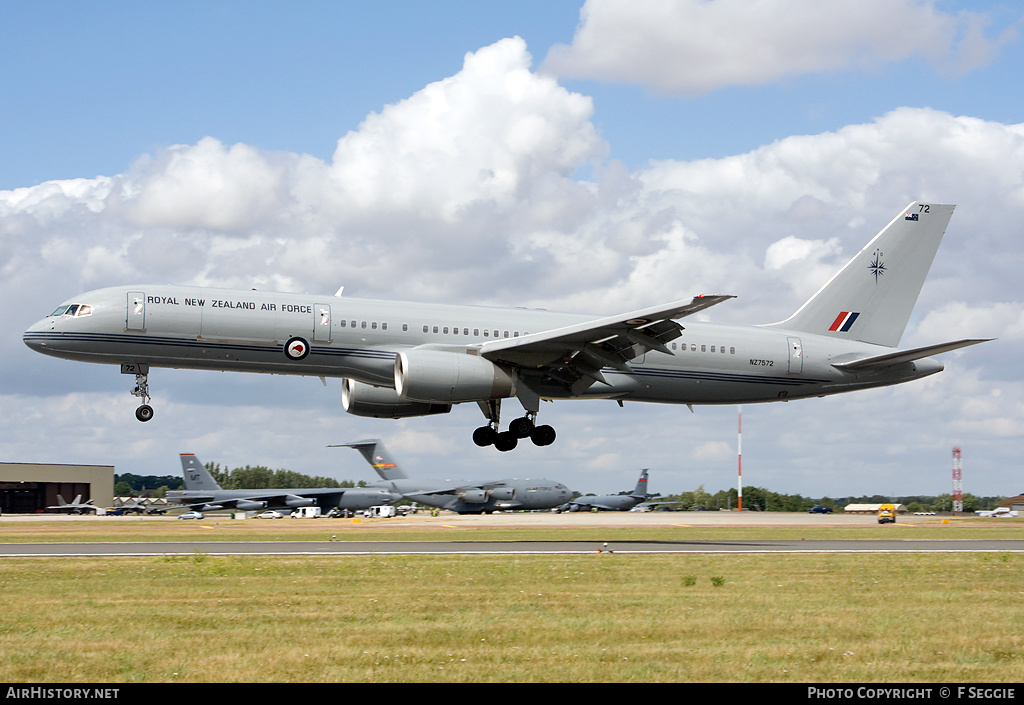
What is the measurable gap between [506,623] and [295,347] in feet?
59.6

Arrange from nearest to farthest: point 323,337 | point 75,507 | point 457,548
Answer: point 323,337
point 457,548
point 75,507

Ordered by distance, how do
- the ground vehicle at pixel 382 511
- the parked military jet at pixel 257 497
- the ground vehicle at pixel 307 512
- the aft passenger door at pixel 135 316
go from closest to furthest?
the aft passenger door at pixel 135 316, the ground vehicle at pixel 382 511, the ground vehicle at pixel 307 512, the parked military jet at pixel 257 497

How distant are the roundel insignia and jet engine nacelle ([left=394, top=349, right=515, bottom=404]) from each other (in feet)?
9.52

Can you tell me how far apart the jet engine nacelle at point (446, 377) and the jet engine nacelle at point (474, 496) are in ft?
226

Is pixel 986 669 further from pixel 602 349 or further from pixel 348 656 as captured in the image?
pixel 602 349

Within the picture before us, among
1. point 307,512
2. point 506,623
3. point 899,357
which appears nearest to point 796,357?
point 899,357

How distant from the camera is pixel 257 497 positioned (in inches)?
4291

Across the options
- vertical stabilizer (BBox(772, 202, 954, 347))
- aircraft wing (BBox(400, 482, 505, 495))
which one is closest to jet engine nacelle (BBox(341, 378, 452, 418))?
vertical stabilizer (BBox(772, 202, 954, 347))

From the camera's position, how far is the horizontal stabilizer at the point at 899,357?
33.6m

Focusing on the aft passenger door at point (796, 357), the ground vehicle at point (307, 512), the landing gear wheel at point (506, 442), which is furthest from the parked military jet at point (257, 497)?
the aft passenger door at point (796, 357)

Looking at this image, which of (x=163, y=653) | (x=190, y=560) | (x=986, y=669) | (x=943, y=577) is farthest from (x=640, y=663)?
(x=190, y=560)

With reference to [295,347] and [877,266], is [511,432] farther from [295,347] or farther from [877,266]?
[877,266]

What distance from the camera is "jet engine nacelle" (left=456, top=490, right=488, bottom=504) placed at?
101812mm

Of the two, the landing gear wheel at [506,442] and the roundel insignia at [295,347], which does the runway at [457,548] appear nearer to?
the landing gear wheel at [506,442]
